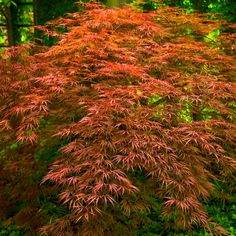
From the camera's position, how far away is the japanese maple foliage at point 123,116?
Result: 3053 millimetres

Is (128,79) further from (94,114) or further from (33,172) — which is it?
(33,172)

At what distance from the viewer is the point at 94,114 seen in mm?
3350

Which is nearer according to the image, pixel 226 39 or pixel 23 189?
pixel 23 189

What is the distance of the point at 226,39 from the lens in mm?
5430

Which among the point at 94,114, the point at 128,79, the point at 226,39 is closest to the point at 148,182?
the point at 94,114

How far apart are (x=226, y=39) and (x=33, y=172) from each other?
A: 129 inches

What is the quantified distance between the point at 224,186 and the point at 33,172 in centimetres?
236

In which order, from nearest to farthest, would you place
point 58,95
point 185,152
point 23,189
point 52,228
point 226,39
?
point 52,228 → point 185,152 → point 58,95 → point 23,189 → point 226,39

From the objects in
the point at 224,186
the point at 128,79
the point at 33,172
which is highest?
the point at 128,79

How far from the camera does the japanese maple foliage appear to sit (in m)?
3.05

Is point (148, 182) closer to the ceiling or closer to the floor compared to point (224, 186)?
closer to the ceiling

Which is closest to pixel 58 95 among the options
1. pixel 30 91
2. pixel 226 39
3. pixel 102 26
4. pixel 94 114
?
pixel 30 91

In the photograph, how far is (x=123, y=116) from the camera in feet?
11.2

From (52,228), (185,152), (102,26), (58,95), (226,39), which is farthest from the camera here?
(226,39)
